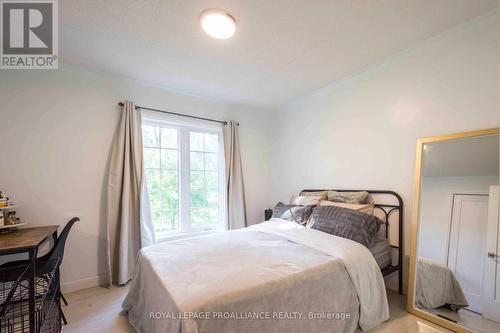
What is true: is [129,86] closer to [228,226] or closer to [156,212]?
[156,212]

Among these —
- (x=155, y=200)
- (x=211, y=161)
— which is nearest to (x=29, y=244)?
(x=155, y=200)

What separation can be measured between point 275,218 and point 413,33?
2377mm

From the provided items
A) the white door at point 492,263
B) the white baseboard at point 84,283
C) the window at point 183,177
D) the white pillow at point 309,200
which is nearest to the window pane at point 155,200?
the window at point 183,177

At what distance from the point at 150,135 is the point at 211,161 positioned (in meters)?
0.99

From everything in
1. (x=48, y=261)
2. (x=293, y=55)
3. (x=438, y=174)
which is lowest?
(x=48, y=261)

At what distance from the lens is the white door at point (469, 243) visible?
5.26 feet

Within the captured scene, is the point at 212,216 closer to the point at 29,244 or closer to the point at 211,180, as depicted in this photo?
the point at 211,180

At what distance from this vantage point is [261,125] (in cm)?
399

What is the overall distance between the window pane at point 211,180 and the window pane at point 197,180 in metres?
0.08

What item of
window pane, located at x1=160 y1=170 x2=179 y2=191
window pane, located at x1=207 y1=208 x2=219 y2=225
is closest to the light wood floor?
window pane, located at x1=160 y1=170 x2=179 y2=191

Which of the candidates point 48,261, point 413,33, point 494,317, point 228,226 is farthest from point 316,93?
point 48,261

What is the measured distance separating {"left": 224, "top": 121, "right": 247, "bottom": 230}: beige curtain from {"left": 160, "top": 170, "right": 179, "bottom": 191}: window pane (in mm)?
795

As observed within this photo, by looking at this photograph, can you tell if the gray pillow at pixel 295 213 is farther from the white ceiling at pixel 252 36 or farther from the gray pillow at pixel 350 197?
the white ceiling at pixel 252 36

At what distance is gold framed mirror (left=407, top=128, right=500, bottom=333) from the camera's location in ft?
5.15
